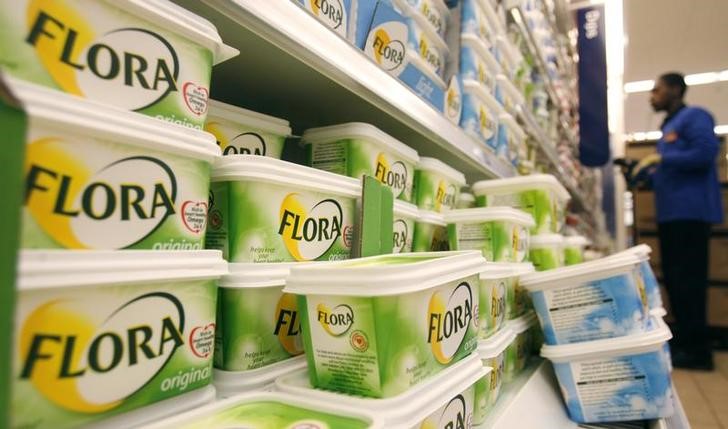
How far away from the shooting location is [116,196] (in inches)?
22.1

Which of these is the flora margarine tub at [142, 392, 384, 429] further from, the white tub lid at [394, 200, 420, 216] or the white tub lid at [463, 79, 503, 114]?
the white tub lid at [463, 79, 503, 114]

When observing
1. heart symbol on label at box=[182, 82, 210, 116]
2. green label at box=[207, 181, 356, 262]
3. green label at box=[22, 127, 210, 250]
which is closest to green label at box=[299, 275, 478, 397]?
green label at box=[207, 181, 356, 262]

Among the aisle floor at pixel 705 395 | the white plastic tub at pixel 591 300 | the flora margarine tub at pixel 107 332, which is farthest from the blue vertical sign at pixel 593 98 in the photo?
the flora margarine tub at pixel 107 332

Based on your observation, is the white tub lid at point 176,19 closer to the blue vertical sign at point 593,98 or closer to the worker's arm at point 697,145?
the worker's arm at point 697,145

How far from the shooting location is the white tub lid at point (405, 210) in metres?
1.18

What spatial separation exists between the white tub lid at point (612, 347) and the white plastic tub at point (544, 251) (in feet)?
1.55

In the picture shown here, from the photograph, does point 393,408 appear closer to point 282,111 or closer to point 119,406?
point 119,406

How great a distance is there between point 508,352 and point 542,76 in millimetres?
2286

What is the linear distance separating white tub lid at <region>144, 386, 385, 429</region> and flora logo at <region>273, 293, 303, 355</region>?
6.1 inches

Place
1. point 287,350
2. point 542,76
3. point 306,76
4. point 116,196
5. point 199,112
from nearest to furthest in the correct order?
point 116,196 < point 199,112 < point 287,350 < point 306,76 < point 542,76

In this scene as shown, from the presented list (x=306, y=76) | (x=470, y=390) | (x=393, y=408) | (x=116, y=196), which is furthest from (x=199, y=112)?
(x=470, y=390)

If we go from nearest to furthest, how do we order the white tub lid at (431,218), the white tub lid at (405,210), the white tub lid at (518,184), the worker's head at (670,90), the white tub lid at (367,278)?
the white tub lid at (367,278) → the white tub lid at (405,210) → the white tub lid at (431,218) → the white tub lid at (518,184) → the worker's head at (670,90)

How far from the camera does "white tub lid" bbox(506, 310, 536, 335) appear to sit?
1368mm

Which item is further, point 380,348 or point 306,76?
point 306,76
